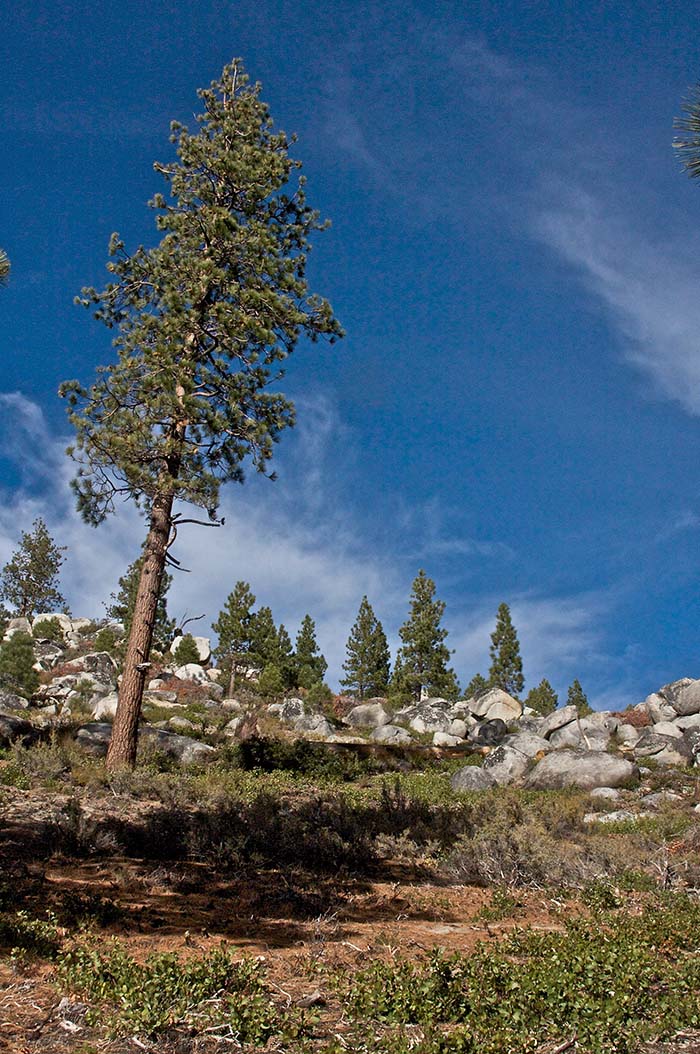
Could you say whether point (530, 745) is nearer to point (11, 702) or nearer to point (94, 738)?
point (94, 738)

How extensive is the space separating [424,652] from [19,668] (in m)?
32.0

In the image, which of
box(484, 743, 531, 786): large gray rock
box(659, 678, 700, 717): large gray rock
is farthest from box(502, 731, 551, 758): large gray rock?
box(659, 678, 700, 717): large gray rock

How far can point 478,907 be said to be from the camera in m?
8.11

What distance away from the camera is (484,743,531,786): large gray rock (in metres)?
21.0

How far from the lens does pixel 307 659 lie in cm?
5809

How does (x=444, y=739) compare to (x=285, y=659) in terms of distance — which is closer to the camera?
(x=444, y=739)

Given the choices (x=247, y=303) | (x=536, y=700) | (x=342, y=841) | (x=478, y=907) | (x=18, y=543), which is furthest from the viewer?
(x=18, y=543)

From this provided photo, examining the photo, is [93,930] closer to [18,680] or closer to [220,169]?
[220,169]

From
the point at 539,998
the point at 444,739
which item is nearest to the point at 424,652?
the point at 444,739

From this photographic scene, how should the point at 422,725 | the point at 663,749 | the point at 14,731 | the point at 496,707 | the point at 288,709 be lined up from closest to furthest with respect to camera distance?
the point at 14,731, the point at 663,749, the point at 288,709, the point at 422,725, the point at 496,707

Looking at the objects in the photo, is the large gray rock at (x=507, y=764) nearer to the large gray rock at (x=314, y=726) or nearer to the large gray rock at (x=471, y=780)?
the large gray rock at (x=471, y=780)

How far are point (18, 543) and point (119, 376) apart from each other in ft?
219

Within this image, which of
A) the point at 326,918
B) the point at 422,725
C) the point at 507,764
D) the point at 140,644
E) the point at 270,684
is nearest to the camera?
the point at 326,918

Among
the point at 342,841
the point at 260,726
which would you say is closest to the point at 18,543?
the point at 260,726
